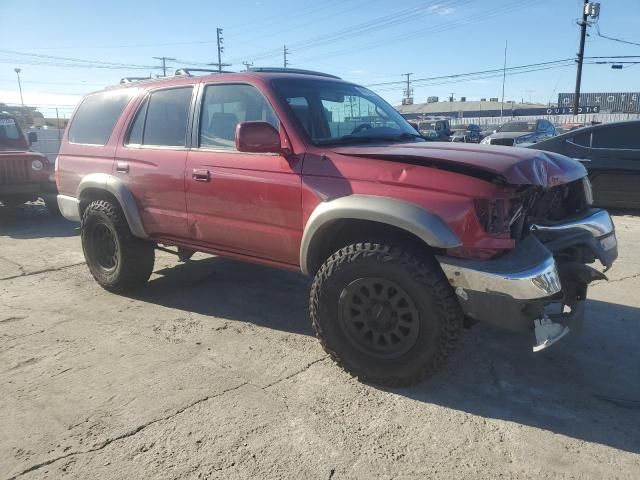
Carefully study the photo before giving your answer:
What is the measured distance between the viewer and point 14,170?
934 cm

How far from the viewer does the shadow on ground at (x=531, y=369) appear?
282 centimetres

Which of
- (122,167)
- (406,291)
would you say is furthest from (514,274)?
(122,167)

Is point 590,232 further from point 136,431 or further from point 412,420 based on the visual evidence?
point 136,431

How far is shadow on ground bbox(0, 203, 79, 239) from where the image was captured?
→ 8.45m

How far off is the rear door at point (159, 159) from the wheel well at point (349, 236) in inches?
51.5

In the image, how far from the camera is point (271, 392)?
10.2 ft

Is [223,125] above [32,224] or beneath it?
above

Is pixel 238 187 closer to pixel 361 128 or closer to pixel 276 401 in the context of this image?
pixel 361 128

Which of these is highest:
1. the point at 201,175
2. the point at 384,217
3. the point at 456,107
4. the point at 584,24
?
the point at 584,24

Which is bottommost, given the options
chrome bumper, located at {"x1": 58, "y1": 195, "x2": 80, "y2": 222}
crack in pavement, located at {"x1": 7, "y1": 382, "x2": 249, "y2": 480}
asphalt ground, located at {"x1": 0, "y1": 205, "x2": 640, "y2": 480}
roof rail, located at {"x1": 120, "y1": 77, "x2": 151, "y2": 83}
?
asphalt ground, located at {"x1": 0, "y1": 205, "x2": 640, "y2": 480}

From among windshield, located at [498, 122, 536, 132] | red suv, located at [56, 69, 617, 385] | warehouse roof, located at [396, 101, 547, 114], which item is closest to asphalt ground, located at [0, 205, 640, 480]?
red suv, located at [56, 69, 617, 385]

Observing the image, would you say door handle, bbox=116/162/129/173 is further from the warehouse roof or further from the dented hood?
the warehouse roof

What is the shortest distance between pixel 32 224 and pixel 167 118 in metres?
6.54

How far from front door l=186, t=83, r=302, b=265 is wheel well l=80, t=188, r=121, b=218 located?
110 centimetres
